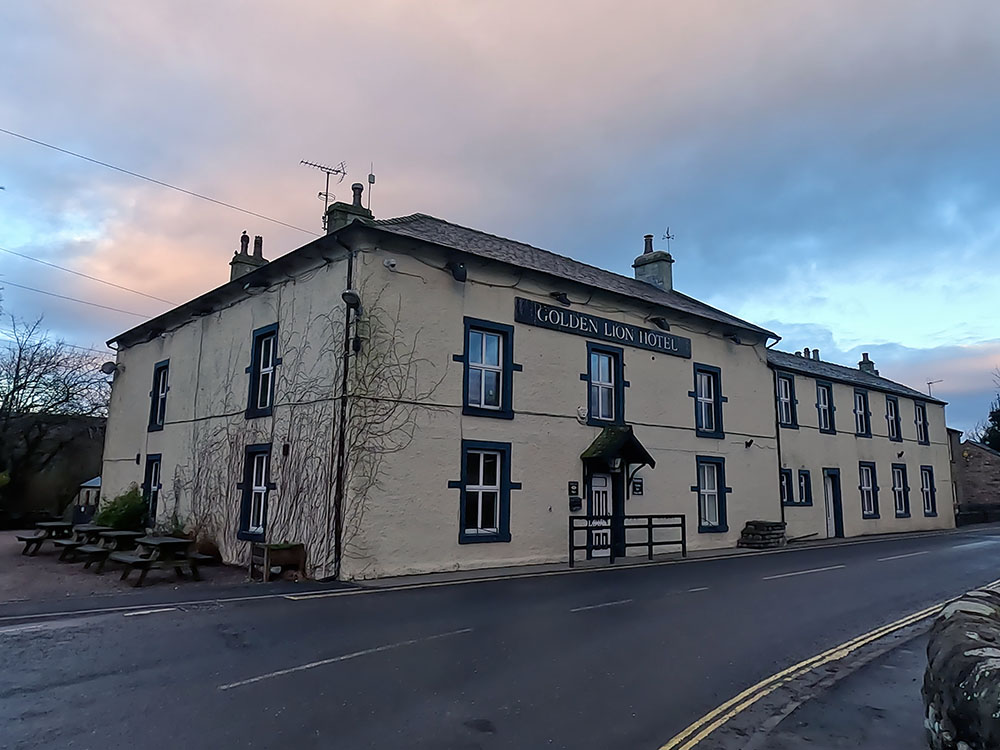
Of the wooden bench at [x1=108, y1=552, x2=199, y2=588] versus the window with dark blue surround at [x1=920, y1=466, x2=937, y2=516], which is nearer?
the wooden bench at [x1=108, y1=552, x2=199, y2=588]

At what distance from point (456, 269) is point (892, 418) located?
80.9ft

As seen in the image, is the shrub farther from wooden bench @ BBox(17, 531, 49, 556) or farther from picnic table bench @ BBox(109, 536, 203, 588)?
picnic table bench @ BBox(109, 536, 203, 588)

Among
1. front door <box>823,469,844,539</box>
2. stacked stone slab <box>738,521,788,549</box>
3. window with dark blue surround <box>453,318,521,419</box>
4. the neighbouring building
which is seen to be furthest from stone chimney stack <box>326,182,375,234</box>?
front door <box>823,469,844,539</box>

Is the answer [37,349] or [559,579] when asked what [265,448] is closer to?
[559,579]

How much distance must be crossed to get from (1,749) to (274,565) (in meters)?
7.97

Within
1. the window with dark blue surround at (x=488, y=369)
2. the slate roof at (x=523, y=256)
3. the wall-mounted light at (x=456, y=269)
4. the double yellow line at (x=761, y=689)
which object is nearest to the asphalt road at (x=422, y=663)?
the double yellow line at (x=761, y=689)

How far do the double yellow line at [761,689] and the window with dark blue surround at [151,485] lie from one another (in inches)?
685

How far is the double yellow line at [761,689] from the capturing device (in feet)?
16.3

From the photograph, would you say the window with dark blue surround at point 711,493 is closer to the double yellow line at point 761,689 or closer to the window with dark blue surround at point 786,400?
the window with dark blue surround at point 786,400

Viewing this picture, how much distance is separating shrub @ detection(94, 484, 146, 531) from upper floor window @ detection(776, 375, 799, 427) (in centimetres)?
2055

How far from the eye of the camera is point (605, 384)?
58.7 feet

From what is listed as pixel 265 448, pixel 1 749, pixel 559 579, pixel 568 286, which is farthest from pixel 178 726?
pixel 568 286

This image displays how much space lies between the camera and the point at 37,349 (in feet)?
110

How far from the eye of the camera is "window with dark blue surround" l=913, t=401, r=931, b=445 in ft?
105
